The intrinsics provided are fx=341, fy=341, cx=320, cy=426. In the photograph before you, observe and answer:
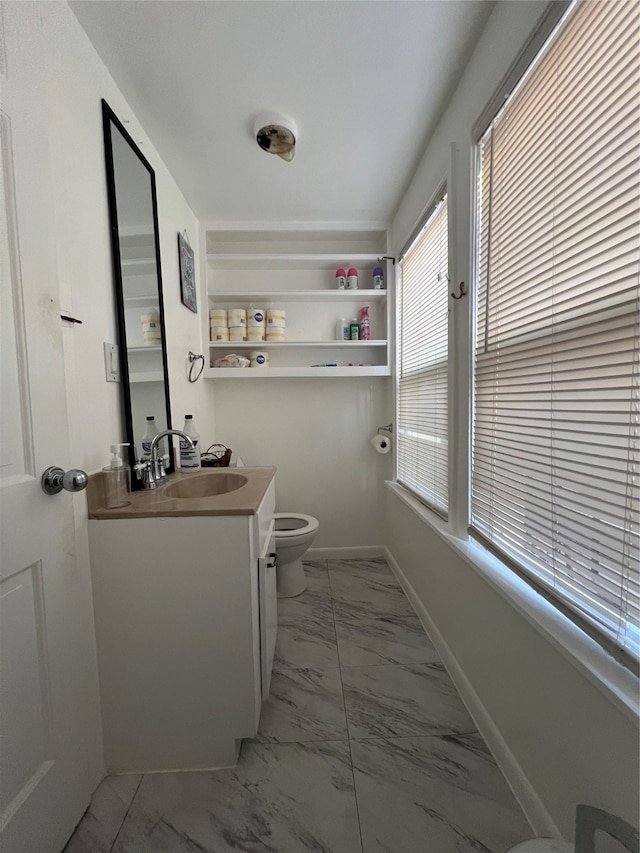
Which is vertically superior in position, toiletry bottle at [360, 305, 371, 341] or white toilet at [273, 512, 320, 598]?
toiletry bottle at [360, 305, 371, 341]

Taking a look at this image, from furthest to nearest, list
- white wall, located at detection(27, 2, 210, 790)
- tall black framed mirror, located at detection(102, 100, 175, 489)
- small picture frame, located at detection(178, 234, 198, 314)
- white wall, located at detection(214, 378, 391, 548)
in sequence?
white wall, located at detection(214, 378, 391, 548)
small picture frame, located at detection(178, 234, 198, 314)
tall black framed mirror, located at detection(102, 100, 175, 489)
white wall, located at detection(27, 2, 210, 790)

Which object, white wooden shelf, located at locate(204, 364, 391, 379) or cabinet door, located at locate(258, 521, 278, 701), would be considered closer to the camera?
cabinet door, located at locate(258, 521, 278, 701)

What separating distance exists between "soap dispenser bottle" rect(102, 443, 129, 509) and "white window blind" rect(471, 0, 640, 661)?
122 centimetres

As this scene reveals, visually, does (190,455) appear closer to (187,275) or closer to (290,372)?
(290,372)

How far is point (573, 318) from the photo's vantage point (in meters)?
0.79

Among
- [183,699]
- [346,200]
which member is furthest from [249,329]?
[183,699]

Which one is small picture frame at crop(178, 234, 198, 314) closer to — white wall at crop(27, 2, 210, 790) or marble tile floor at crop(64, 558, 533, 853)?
white wall at crop(27, 2, 210, 790)

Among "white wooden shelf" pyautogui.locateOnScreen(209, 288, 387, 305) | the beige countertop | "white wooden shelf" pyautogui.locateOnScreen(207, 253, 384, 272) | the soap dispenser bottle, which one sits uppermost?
"white wooden shelf" pyautogui.locateOnScreen(207, 253, 384, 272)

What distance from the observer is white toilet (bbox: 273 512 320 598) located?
1874mm

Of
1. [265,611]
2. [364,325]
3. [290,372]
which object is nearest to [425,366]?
[364,325]

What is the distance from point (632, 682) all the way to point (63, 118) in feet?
6.36

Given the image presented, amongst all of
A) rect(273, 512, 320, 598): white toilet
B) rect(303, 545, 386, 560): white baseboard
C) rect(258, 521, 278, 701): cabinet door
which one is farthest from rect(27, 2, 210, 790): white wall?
rect(303, 545, 386, 560): white baseboard

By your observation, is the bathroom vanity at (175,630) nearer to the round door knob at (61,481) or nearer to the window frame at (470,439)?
the round door knob at (61,481)

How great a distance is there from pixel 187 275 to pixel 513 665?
2.26m
